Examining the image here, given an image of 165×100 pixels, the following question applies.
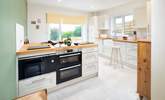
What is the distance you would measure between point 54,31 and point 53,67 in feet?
14.1

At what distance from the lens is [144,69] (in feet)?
7.18

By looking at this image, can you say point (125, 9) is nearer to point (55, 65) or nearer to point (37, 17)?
point (37, 17)

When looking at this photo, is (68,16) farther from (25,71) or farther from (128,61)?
(25,71)

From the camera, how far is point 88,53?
10.8 feet

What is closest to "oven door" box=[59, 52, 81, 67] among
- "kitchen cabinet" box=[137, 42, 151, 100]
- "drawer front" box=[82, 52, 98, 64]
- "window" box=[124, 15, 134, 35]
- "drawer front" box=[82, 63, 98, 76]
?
"drawer front" box=[82, 52, 98, 64]

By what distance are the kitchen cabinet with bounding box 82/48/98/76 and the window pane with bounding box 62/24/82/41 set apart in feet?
12.0

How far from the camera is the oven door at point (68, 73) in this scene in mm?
2764

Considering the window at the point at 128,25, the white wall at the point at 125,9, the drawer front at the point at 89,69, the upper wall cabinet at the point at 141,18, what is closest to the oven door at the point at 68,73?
the drawer front at the point at 89,69

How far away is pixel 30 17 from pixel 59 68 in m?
3.98

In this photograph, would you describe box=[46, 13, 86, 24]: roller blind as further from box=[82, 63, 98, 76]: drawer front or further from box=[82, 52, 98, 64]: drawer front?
box=[82, 63, 98, 76]: drawer front
